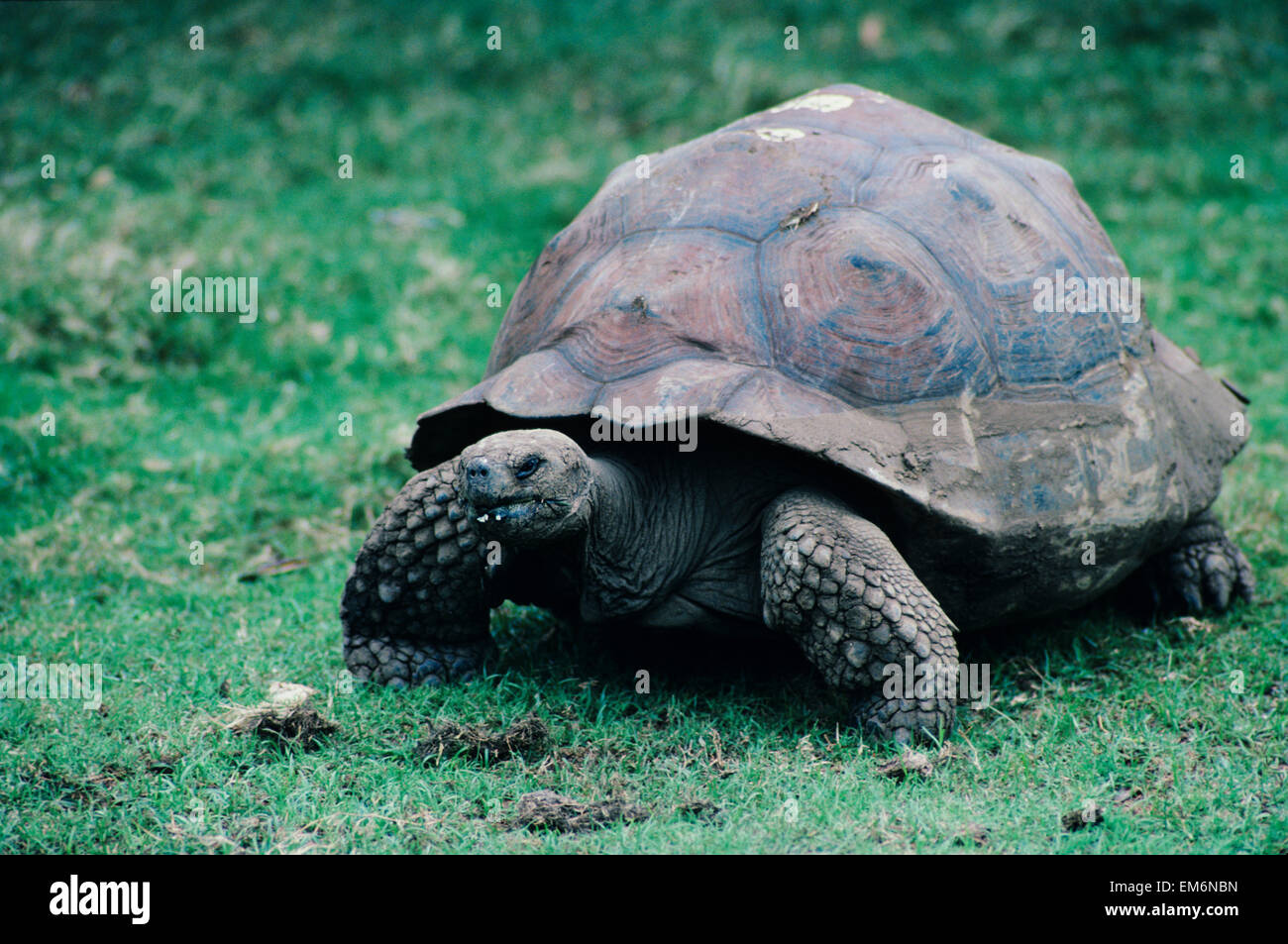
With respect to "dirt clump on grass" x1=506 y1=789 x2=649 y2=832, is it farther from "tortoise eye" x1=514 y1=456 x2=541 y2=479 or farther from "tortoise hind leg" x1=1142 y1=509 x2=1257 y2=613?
"tortoise hind leg" x1=1142 y1=509 x2=1257 y2=613

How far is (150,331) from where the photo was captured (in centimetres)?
664

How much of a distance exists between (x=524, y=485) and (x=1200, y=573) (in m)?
2.53

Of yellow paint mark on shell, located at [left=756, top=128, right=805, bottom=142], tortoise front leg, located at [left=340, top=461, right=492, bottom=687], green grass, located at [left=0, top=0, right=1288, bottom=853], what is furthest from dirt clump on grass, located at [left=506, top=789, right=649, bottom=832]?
yellow paint mark on shell, located at [left=756, top=128, right=805, bottom=142]

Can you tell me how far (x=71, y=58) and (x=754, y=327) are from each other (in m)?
9.18

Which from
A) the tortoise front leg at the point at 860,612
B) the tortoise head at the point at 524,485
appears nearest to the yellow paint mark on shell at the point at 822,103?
the tortoise front leg at the point at 860,612

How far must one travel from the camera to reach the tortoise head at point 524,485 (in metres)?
3.13

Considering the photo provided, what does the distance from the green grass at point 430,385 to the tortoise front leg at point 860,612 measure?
0.16m

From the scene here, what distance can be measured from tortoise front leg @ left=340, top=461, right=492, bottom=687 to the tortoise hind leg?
2.36 metres

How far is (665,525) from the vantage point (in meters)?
3.61

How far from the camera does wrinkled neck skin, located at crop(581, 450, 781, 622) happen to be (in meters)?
3.54

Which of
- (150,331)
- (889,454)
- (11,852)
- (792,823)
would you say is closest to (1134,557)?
(889,454)

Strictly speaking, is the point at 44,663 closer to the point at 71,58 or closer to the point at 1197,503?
the point at 1197,503

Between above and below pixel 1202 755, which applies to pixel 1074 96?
above
